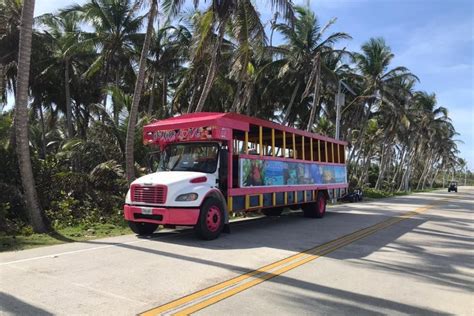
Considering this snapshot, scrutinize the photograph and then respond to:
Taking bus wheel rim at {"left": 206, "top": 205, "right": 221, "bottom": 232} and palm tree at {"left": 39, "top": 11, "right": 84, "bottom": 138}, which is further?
palm tree at {"left": 39, "top": 11, "right": 84, "bottom": 138}

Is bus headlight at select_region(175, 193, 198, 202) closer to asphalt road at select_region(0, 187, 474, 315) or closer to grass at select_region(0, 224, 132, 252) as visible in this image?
asphalt road at select_region(0, 187, 474, 315)

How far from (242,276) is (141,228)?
4.79 metres

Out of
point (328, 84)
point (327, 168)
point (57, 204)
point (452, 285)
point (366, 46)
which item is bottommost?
point (452, 285)

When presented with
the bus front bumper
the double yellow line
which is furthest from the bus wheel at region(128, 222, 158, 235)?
the double yellow line

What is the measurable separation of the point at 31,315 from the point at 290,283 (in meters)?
3.62

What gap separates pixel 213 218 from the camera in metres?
10.8

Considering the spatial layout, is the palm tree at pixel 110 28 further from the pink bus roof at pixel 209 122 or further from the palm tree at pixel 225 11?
the pink bus roof at pixel 209 122

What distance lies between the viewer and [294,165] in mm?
15008

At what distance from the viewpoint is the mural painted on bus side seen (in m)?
12.2

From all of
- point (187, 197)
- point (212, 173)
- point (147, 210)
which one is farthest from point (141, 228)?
point (212, 173)

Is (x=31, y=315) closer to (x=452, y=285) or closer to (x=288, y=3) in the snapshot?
(x=452, y=285)

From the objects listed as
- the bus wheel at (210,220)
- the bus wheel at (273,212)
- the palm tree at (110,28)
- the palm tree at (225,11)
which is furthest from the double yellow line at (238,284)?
the palm tree at (110,28)

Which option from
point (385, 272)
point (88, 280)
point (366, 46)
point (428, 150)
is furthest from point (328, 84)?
point (428, 150)

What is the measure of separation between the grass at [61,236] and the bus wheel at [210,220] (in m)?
2.61
